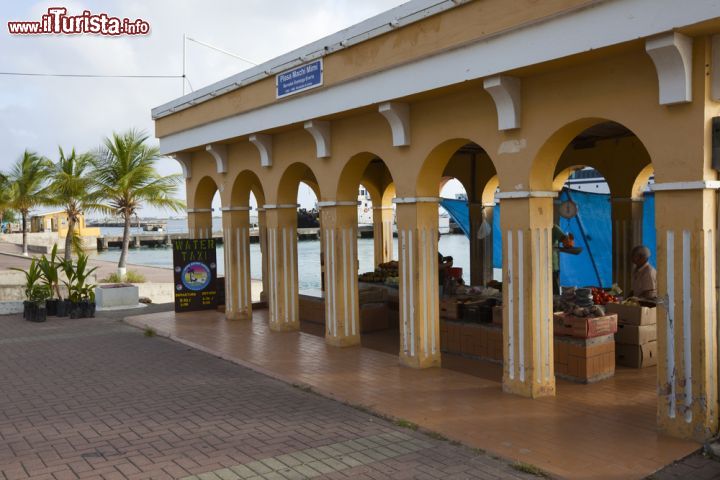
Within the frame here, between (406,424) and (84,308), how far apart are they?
34.8 feet

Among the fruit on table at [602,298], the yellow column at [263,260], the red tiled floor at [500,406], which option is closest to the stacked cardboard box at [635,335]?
the fruit on table at [602,298]

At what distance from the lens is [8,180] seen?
116ft

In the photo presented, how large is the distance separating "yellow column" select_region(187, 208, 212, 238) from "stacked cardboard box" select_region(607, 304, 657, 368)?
942 centimetres

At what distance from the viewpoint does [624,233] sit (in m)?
Answer: 11.8

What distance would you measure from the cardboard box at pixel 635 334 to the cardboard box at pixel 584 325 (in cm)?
49

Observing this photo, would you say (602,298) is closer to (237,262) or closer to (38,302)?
(237,262)

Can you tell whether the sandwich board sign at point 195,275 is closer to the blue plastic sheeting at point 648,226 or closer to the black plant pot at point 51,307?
the black plant pot at point 51,307

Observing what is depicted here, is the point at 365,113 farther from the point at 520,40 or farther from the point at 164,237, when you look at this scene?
the point at 164,237

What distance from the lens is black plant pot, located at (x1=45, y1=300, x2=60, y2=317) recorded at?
15.0 meters

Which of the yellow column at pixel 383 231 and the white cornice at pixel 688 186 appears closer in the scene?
the white cornice at pixel 688 186

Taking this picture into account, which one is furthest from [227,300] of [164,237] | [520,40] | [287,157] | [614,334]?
[164,237]

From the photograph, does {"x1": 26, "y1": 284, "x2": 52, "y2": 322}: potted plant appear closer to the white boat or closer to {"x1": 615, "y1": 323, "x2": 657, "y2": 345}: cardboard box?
{"x1": 615, "y1": 323, "x2": 657, "y2": 345}: cardboard box

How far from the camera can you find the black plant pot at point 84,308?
14727mm

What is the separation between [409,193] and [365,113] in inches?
60.9
